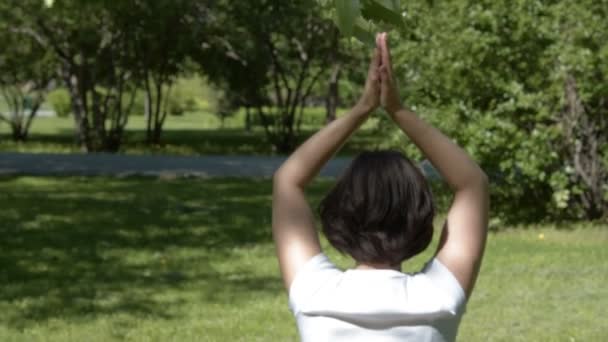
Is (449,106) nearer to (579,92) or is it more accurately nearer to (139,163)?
(579,92)

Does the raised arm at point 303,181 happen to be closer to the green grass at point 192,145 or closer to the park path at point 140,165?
the park path at point 140,165

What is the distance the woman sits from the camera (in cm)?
206

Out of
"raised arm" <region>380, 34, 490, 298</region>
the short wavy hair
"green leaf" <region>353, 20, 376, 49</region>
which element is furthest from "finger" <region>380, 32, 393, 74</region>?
"green leaf" <region>353, 20, 376, 49</region>

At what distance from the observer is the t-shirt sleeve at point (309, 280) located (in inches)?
83.0

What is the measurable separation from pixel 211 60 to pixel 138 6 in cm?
418

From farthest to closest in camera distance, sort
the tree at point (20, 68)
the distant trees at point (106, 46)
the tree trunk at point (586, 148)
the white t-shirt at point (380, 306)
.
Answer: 1. the tree at point (20, 68)
2. the distant trees at point (106, 46)
3. the tree trunk at point (586, 148)
4. the white t-shirt at point (380, 306)

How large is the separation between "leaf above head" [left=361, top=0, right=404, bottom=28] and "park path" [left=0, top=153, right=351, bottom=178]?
1519 cm

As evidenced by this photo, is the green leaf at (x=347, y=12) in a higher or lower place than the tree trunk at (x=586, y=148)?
higher

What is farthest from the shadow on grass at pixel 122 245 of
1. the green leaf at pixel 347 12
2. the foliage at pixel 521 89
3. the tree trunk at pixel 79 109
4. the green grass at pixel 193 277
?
the tree trunk at pixel 79 109

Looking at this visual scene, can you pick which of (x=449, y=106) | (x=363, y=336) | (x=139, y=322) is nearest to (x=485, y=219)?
(x=363, y=336)

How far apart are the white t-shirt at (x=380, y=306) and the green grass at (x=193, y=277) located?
15.9 feet

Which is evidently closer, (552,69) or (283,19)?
(552,69)

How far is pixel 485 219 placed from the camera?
225 cm

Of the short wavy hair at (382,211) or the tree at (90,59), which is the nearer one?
the short wavy hair at (382,211)
